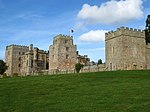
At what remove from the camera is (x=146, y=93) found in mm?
24172

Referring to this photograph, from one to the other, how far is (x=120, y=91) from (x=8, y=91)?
1026 cm

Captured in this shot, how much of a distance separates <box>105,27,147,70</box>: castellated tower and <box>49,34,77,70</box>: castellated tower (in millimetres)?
16842

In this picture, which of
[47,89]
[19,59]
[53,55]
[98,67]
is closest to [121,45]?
[98,67]

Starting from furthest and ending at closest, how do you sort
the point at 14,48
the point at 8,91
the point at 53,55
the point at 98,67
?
the point at 14,48, the point at 53,55, the point at 98,67, the point at 8,91

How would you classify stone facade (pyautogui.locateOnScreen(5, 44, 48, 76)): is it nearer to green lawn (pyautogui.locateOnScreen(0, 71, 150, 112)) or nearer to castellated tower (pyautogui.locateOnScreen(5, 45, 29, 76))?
castellated tower (pyautogui.locateOnScreen(5, 45, 29, 76))

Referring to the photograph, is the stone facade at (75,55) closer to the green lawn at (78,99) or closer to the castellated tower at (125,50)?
the castellated tower at (125,50)

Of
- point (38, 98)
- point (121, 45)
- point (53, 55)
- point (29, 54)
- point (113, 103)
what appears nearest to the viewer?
point (113, 103)

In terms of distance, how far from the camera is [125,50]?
55375 millimetres

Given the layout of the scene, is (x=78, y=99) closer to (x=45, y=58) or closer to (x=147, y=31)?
(x=147, y=31)

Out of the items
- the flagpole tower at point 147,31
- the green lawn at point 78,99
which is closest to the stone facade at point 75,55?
the flagpole tower at point 147,31

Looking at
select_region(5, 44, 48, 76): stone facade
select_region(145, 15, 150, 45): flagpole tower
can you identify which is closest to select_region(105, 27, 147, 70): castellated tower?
select_region(145, 15, 150, 45): flagpole tower

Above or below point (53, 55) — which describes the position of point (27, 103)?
below

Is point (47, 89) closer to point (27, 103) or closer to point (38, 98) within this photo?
point (38, 98)

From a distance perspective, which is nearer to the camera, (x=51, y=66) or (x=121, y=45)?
(x=121, y=45)
